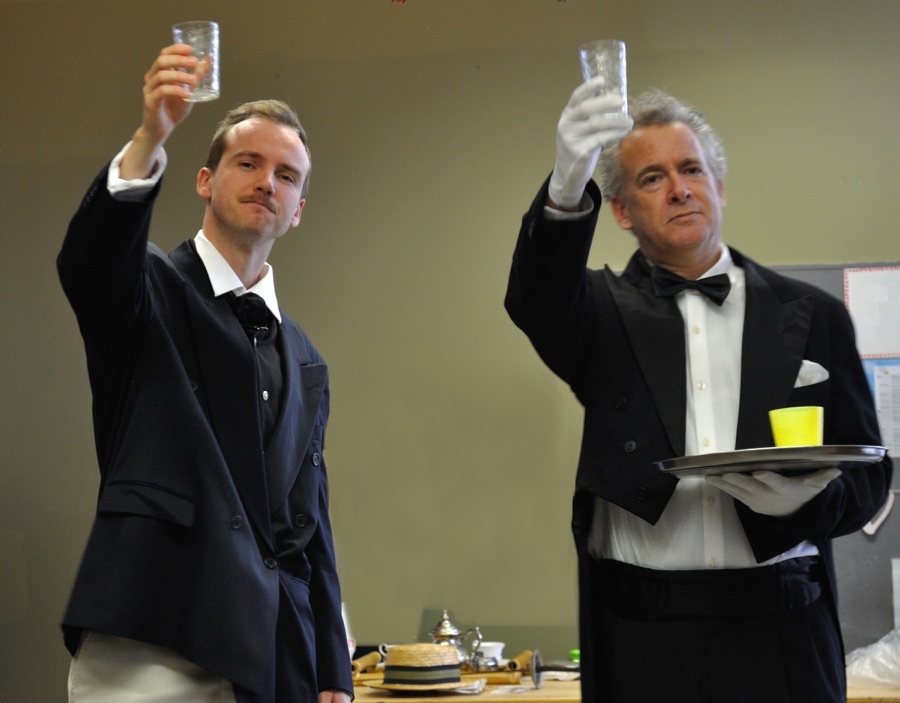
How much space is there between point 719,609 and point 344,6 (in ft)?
10.5

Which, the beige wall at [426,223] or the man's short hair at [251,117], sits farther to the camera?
the beige wall at [426,223]

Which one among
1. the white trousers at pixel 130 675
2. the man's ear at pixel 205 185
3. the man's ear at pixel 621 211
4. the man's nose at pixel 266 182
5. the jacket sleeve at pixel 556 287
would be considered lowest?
the white trousers at pixel 130 675

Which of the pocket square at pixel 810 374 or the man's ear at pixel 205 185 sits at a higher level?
the man's ear at pixel 205 185

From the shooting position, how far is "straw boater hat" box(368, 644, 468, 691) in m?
3.14

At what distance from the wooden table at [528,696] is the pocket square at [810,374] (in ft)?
5.17

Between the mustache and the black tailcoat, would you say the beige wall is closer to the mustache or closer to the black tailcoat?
the mustache

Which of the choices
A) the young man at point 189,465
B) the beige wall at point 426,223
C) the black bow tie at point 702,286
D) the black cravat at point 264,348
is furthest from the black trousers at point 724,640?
the beige wall at point 426,223

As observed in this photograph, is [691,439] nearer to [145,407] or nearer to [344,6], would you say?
[145,407]

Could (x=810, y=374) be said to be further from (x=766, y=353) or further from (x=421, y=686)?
(x=421, y=686)

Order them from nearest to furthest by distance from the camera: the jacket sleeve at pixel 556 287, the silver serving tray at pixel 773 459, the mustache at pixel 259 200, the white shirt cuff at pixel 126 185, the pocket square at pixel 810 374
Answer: the silver serving tray at pixel 773 459
the white shirt cuff at pixel 126 185
the jacket sleeve at pixel 556 287
the pocket square at pixel 810 374
the mustache at pixel 259 200

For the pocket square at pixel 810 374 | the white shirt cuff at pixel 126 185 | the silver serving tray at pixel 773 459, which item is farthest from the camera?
the pocket square at pixel 810 374

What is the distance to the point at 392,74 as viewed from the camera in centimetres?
411

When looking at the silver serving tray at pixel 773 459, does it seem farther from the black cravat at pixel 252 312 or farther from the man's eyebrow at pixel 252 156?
the man's eyebrow at pixel 252 156

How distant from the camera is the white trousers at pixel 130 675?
1588 millimetres
